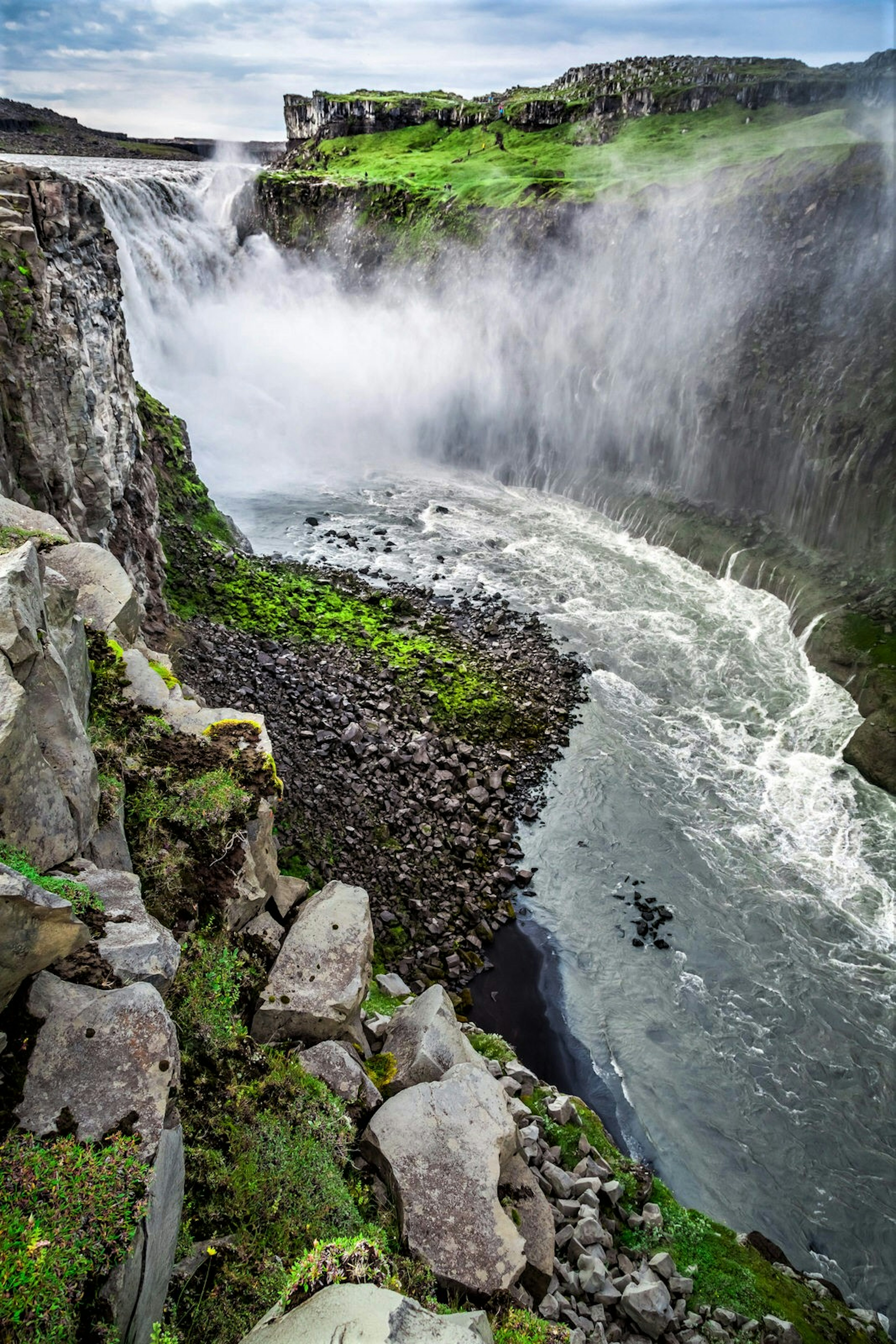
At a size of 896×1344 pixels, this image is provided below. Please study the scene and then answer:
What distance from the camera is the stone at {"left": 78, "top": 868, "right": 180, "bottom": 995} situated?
5809mm

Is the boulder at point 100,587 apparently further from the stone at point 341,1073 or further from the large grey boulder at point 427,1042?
the large grey boulder at point 427,1042

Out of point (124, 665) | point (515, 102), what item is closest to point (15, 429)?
point (124, 665)

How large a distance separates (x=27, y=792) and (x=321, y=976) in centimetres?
410

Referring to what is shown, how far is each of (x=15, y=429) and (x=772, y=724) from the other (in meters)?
18.9

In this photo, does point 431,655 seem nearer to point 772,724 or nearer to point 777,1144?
point 772,724

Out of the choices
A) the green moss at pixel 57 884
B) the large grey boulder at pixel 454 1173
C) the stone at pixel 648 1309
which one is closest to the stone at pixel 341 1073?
the large grey boulder at pixel 454 1173

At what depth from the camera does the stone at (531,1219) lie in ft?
23.2

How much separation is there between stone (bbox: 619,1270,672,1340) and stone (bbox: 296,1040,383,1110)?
327 centimetres

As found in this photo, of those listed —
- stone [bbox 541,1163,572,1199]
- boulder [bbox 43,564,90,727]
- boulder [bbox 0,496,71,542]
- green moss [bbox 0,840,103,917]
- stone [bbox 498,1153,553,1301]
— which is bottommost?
stone [bbox 541,1163,572,1199]

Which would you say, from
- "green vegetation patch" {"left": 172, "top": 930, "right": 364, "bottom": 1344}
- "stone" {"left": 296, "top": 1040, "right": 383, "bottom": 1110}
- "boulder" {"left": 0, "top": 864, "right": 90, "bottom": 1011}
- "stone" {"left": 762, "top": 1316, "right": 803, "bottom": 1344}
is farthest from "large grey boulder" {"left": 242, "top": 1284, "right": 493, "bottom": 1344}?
"stone" {"left": 762, "top": 1316, "right": 803, "bottom": 1344}

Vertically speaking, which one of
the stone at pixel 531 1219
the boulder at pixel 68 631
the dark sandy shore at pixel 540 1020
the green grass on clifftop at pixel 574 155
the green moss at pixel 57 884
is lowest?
Result: the dark sandy shore at pixel 540 1020

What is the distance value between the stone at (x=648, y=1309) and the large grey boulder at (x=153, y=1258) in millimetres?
5152

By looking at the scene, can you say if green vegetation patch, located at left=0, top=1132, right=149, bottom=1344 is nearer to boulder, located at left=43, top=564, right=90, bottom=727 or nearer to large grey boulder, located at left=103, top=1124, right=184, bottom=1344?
large grey boulder, located at left=103, top=1124, right=184, bottom=1344

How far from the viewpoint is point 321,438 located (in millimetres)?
39312
